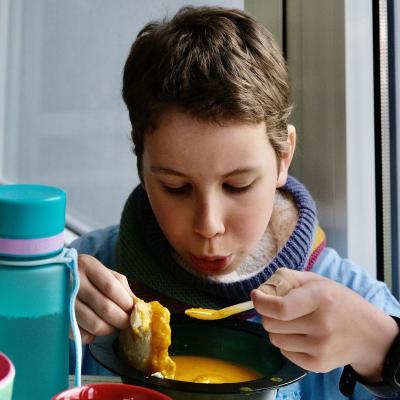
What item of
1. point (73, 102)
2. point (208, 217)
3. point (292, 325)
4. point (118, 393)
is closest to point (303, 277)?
point (292, 325)

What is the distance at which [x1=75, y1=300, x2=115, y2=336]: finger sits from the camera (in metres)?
0.74

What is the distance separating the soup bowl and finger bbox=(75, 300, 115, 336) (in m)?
0.02

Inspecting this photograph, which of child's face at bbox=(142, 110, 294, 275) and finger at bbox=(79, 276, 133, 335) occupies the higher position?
child's face at bbox=(142, 110, 294, 275)

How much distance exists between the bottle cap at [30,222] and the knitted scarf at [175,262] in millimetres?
594

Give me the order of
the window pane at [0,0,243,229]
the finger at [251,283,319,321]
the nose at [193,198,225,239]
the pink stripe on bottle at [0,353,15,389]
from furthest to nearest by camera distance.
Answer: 1. the window pane at [0,0,243,229]
2. the nose at [193,198,225,239]
3. the finger at [251,283,319,321]
4. the pink stripe on bottle at [0,353,15,389]

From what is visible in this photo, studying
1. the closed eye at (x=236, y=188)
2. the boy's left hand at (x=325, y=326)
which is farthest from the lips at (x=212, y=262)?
the boy's left hand at (x=325, y=326)

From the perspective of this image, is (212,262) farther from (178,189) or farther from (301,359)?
(301,359)

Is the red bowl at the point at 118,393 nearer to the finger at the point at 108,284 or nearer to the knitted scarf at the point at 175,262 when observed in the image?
the finger at the point at 108,284

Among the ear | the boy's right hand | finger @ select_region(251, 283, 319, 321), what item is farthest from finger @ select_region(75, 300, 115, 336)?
the ear

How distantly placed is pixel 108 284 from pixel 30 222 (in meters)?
0.27

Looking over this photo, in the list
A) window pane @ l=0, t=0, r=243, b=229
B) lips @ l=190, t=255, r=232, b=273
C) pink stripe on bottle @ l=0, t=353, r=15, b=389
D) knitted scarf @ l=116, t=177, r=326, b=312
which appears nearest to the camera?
pink stripe on bottle @ l=0, t=353, r=15, b=389

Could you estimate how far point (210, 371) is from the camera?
0.72 meters

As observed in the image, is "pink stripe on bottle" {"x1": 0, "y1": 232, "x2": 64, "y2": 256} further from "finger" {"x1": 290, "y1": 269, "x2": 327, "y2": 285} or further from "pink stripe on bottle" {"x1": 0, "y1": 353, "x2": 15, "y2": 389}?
"finger" {"x1": 290, "y1": 269, "x2": 327, "y2": 285}

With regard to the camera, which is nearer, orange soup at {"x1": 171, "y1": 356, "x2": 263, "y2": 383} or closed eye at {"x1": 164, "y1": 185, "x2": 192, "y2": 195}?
orange soup at {"x1": 171, "y1": 356, "x2": 263, "y2": 383}
